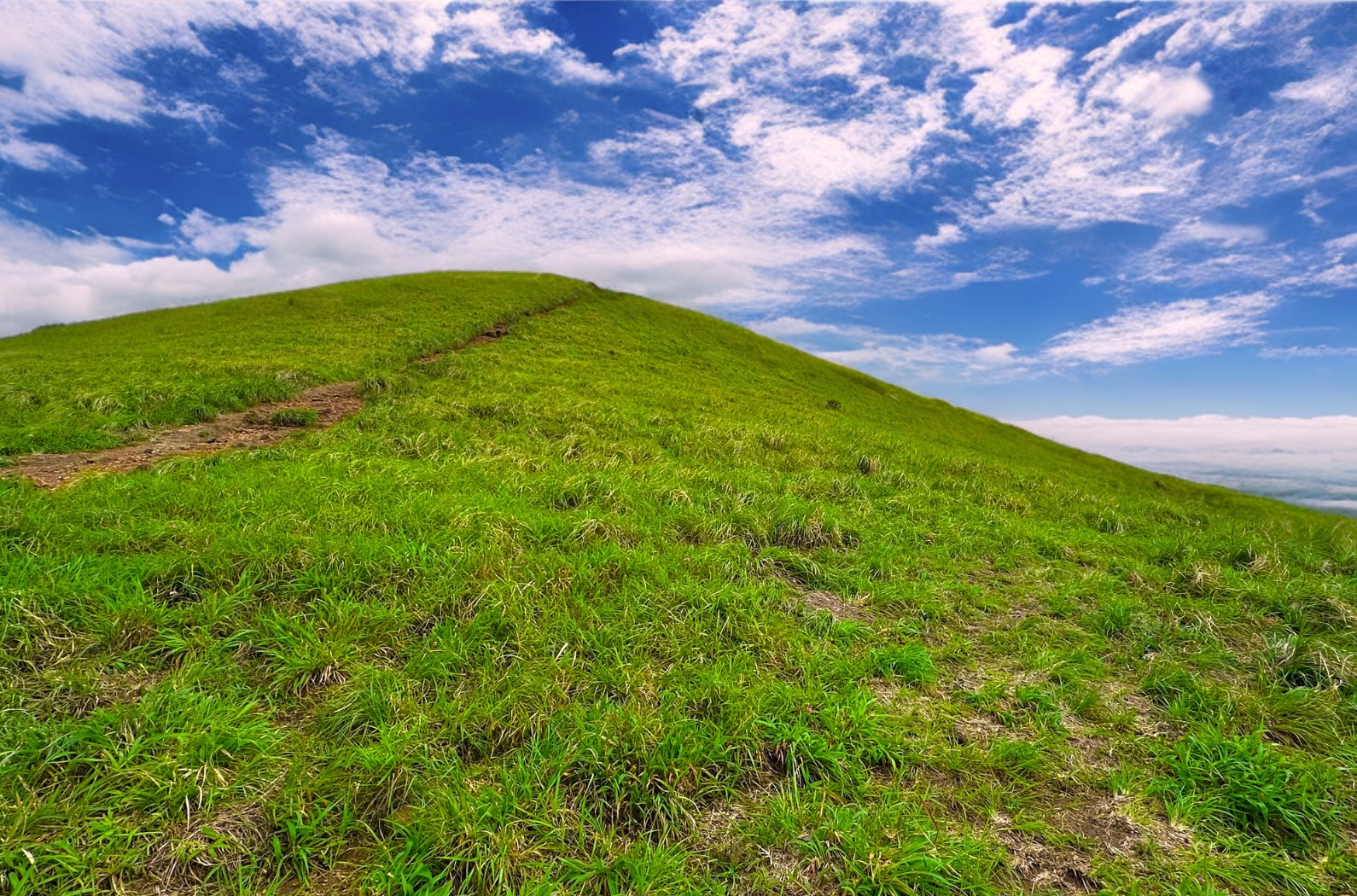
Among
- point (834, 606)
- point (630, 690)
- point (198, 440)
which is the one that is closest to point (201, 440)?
point (198, 440)

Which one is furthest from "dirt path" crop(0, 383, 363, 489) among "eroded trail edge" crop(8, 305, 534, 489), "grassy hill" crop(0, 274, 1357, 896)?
"grassy hill" crop(0, 274, 1357, 896)

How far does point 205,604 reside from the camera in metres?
5.99

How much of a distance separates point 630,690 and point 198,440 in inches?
553

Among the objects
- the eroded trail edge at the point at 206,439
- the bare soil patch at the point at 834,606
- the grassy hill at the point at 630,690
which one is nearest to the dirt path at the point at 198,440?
the eroded trail edge at the point at 206,439

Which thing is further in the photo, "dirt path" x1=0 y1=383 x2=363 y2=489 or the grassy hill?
"dirt path" x1=0 y1=383 x2=363 y2=489

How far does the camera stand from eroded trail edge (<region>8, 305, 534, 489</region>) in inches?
439

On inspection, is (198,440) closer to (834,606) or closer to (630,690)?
(630,690)

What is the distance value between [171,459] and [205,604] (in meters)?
8.02

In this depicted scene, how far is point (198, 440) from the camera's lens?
13898mm

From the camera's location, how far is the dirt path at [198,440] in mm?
11141

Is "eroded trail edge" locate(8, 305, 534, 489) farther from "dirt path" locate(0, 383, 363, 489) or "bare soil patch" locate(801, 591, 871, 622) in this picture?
"bare soil patch" locate(801, 591, 871, 622)

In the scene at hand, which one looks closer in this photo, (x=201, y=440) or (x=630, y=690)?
(x=630, y=690)

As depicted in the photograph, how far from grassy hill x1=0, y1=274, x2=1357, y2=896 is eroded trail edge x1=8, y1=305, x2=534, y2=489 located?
955 millimetres

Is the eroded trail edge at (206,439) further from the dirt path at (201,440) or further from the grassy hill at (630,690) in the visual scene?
the grassy hill at (630,690)
